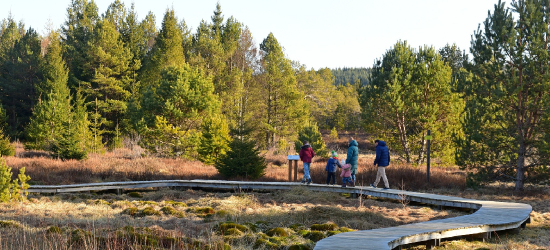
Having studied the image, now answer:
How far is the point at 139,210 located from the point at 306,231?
4.80 m

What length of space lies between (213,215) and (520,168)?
32.9ft

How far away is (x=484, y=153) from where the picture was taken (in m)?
14.4

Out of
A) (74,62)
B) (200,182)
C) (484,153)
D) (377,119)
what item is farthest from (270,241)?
(74,62)

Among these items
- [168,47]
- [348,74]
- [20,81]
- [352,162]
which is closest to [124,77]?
[168,47]

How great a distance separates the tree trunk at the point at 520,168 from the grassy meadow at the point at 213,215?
0.31 metres

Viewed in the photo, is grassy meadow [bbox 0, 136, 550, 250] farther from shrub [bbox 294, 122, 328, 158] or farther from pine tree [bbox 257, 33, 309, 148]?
pine tree [bbox 257, 33, 309, 148]

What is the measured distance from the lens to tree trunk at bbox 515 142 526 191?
13.9 metres

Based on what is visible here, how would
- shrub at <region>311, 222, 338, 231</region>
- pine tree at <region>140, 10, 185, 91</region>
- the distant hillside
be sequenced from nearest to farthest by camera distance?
shrub at <region>311, 222, 338, 231</region> < pine tree at <region>140, 10, 185, 91</region> < the distant hillside

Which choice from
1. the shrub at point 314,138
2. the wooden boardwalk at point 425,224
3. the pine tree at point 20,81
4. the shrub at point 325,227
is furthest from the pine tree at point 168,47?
the shrub at point 325,227

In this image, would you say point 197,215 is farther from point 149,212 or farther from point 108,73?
point 108,73

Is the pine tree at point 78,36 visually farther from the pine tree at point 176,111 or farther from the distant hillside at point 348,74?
the distant hillside at point 348,74

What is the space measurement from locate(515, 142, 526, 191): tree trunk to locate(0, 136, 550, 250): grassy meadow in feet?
1.02

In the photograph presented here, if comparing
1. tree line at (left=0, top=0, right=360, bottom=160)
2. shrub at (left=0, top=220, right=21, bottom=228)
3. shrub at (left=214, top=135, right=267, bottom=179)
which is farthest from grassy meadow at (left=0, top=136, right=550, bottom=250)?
tree line at (left=0, top=0, right=360, bottom=160)

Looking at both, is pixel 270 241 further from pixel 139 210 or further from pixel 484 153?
pixel 484 153
